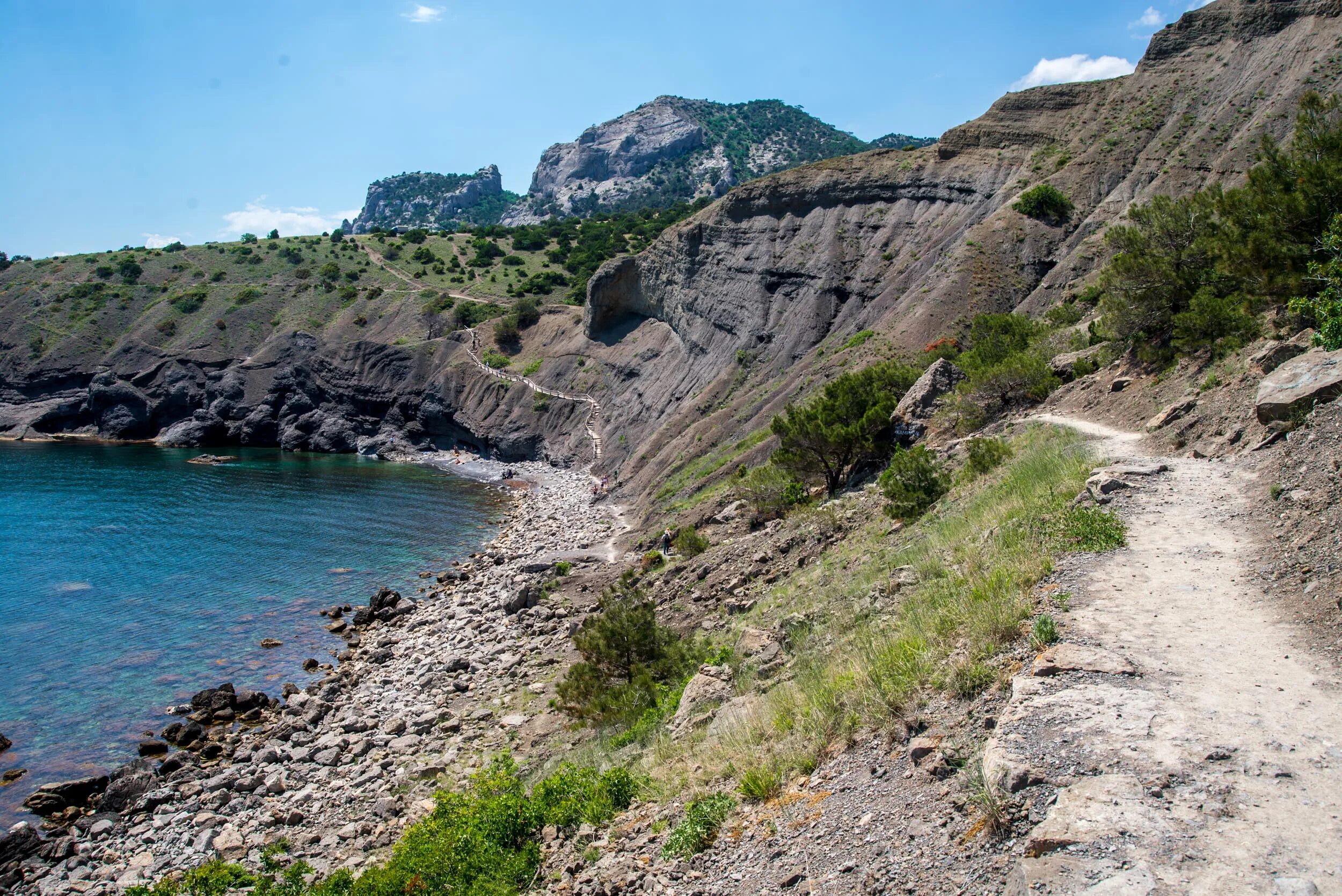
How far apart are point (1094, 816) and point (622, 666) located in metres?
12.1

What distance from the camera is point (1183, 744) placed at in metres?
5.43

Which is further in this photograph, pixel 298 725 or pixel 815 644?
pixel 298 725

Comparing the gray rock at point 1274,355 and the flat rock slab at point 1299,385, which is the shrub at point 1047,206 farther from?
the flat rock slab at point 1299,385

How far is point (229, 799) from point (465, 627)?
980cm

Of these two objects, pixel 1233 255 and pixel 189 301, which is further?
pixel 189 301

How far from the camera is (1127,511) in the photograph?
1040 centimetres

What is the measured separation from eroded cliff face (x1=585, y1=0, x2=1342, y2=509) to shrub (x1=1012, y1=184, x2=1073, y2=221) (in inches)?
22.2

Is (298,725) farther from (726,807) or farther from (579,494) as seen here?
(579,494)

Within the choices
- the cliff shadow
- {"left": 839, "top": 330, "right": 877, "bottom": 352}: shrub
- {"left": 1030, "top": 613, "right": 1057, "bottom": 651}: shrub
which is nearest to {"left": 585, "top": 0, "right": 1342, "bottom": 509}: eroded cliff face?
{"left": 839, "top": 330, "right": 877, "bottom": 352}: shrub

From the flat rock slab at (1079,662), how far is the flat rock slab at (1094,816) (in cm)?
142

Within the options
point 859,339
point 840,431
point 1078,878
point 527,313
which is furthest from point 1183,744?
point 527,313

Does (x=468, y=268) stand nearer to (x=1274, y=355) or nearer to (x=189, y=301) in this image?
(x=189, y=301)

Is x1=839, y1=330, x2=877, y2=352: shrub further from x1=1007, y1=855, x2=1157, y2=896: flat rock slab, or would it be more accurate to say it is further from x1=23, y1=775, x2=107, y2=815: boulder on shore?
x1=1007, y1=855, x2=1157, y2=896: flat rock slab

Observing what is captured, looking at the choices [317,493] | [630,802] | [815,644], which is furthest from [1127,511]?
[317,493]
